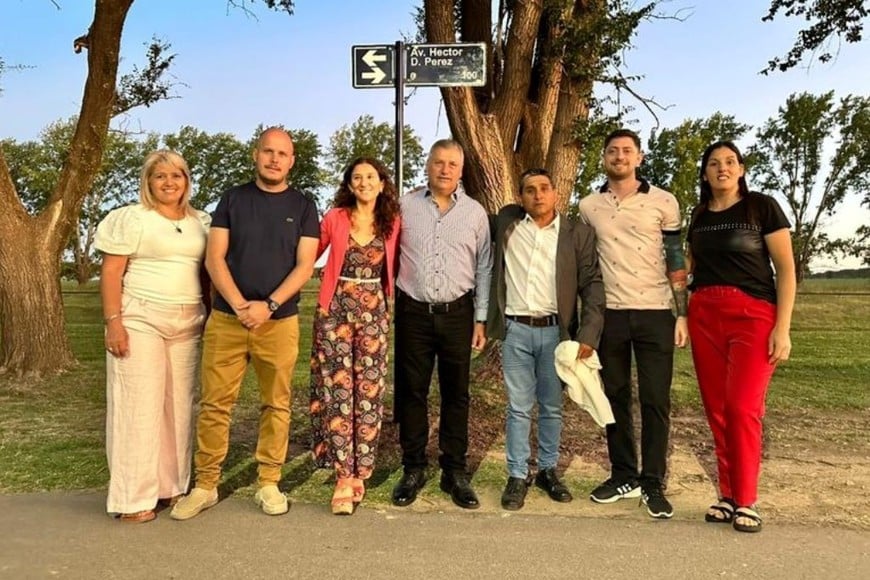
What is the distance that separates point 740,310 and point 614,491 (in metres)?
1.29

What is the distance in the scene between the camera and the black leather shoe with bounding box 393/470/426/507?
4340 mm

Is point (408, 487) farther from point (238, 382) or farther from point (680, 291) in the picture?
point (680, 291)

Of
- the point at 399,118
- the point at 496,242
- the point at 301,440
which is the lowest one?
the point at 301,440

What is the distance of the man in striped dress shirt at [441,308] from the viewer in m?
4.44

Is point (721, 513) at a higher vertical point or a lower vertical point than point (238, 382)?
lower

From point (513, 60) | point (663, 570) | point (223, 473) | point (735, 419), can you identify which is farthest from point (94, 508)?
point (513, 60)

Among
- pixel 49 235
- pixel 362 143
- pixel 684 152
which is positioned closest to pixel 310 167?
pixel 362 143

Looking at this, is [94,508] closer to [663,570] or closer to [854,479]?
[663,570]

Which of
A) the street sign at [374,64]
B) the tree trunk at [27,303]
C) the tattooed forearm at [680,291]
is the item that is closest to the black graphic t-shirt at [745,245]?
the tattooed forearm at [680,291]

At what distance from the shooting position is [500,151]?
7012mm

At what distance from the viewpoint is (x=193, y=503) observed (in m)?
4.14

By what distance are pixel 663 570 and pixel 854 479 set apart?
218 cm

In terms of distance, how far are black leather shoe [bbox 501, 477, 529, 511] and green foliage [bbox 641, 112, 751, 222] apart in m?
32.8

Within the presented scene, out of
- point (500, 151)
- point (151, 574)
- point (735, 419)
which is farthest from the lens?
point (500, 151)
